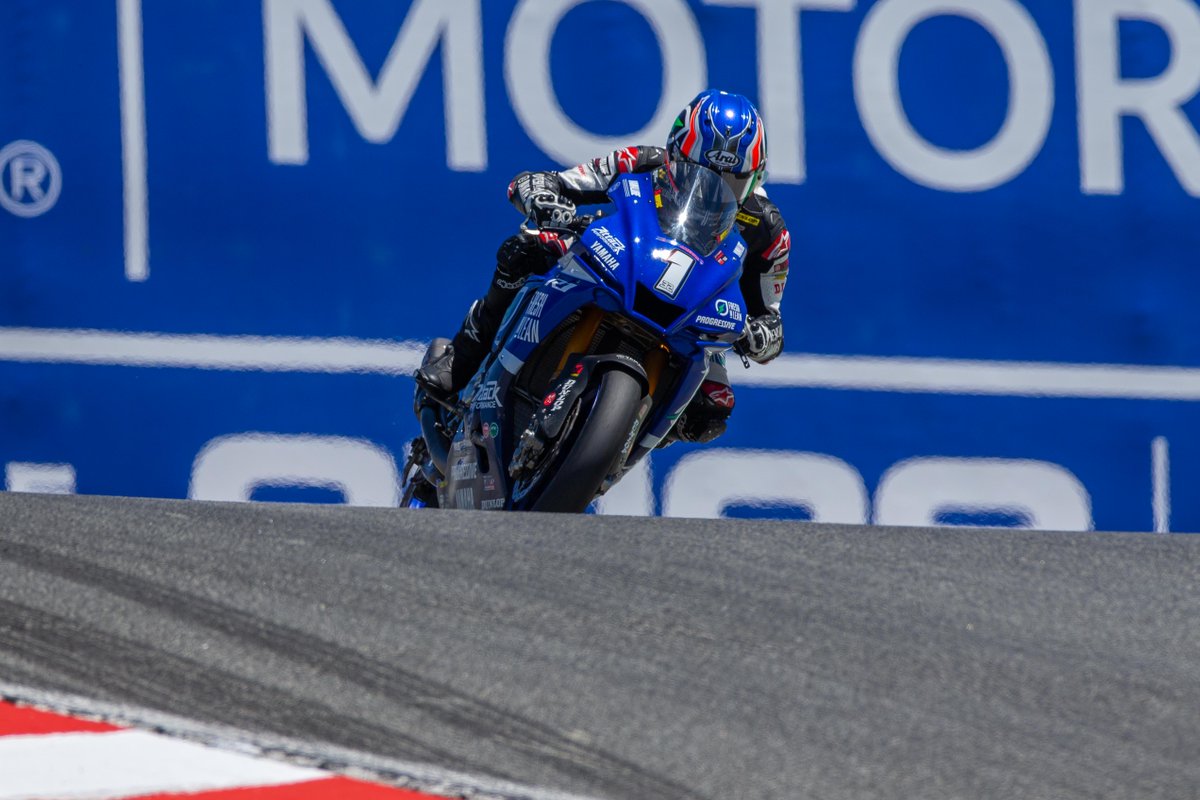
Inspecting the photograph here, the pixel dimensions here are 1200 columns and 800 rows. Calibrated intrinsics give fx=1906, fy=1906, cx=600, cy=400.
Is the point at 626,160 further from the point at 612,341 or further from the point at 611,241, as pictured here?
the point at 612,341

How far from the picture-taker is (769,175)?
26.0 ft

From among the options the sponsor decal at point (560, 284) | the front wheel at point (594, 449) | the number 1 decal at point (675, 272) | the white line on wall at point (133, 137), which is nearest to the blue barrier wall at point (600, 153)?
the white line on wall at point (133, 137)

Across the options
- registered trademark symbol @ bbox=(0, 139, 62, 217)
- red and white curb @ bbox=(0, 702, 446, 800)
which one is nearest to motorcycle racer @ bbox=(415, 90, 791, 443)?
registered trademark symbol @ bbox=(0, 139, 62, 217)

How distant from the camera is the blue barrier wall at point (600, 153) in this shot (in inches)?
287

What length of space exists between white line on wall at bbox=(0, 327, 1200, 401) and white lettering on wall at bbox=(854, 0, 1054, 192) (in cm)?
81

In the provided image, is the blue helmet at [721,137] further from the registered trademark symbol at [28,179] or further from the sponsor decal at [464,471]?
the registered trademark symbol at [28,179]

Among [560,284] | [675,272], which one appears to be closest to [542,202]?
[560,284]

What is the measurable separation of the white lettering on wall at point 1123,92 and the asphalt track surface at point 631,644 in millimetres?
4486

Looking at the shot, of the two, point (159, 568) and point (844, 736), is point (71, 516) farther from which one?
point (844, 736)

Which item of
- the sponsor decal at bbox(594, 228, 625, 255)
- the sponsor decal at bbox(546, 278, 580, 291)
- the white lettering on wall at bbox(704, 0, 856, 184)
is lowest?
the sponsor decal at bbox(546, 278, 580, 291)

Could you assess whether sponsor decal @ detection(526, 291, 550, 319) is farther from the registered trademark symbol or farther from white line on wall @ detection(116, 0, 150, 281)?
the registered trademark symbol

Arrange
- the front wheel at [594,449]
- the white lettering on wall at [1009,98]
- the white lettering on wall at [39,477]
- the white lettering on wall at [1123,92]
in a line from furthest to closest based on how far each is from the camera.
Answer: the white lettering on wall at [1123,92], the white lettering on wall at [1009,98], the white lettering on wall at [39,477], the front wheel at [594,449]

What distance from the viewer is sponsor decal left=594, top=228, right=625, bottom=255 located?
17.5 ft

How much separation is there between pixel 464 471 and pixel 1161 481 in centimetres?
375
